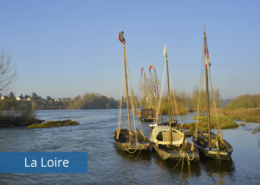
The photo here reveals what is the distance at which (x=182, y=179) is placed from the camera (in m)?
13.1

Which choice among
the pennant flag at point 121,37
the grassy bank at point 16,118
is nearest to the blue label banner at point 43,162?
the pennant flag at point 121,37

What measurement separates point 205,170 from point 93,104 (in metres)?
184

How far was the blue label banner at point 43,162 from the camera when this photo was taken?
16.2 metres

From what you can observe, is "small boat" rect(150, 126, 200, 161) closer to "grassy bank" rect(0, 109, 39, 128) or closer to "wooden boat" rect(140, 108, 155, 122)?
"wooden boat" rect(140, 108, 155, 122)

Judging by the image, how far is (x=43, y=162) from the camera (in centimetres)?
1834

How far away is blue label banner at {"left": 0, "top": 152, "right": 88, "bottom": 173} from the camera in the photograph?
53.3 feet

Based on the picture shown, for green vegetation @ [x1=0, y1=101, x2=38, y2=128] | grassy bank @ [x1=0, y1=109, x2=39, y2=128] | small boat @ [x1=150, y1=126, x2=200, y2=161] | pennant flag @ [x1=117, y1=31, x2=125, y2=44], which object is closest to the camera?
small boat @ [x1=150, y1=126, x2=200, y2=161]

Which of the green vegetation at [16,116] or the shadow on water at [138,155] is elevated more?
the green vegetation at [16,116]

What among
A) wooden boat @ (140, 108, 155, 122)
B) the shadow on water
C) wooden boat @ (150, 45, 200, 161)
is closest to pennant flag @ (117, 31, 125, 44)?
wooden boat @ (150, 45, 200, 161)

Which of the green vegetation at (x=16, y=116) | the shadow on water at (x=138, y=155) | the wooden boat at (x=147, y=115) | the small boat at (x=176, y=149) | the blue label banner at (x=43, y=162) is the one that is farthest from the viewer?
the wooden boat at (x=147, y=115)

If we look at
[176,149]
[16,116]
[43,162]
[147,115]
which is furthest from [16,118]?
[176,149]

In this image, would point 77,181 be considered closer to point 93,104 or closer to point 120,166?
point 120,166

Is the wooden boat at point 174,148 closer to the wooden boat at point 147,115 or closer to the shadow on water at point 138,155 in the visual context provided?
the shadow on water at point 138,155

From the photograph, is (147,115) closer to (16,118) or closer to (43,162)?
(16,118)
